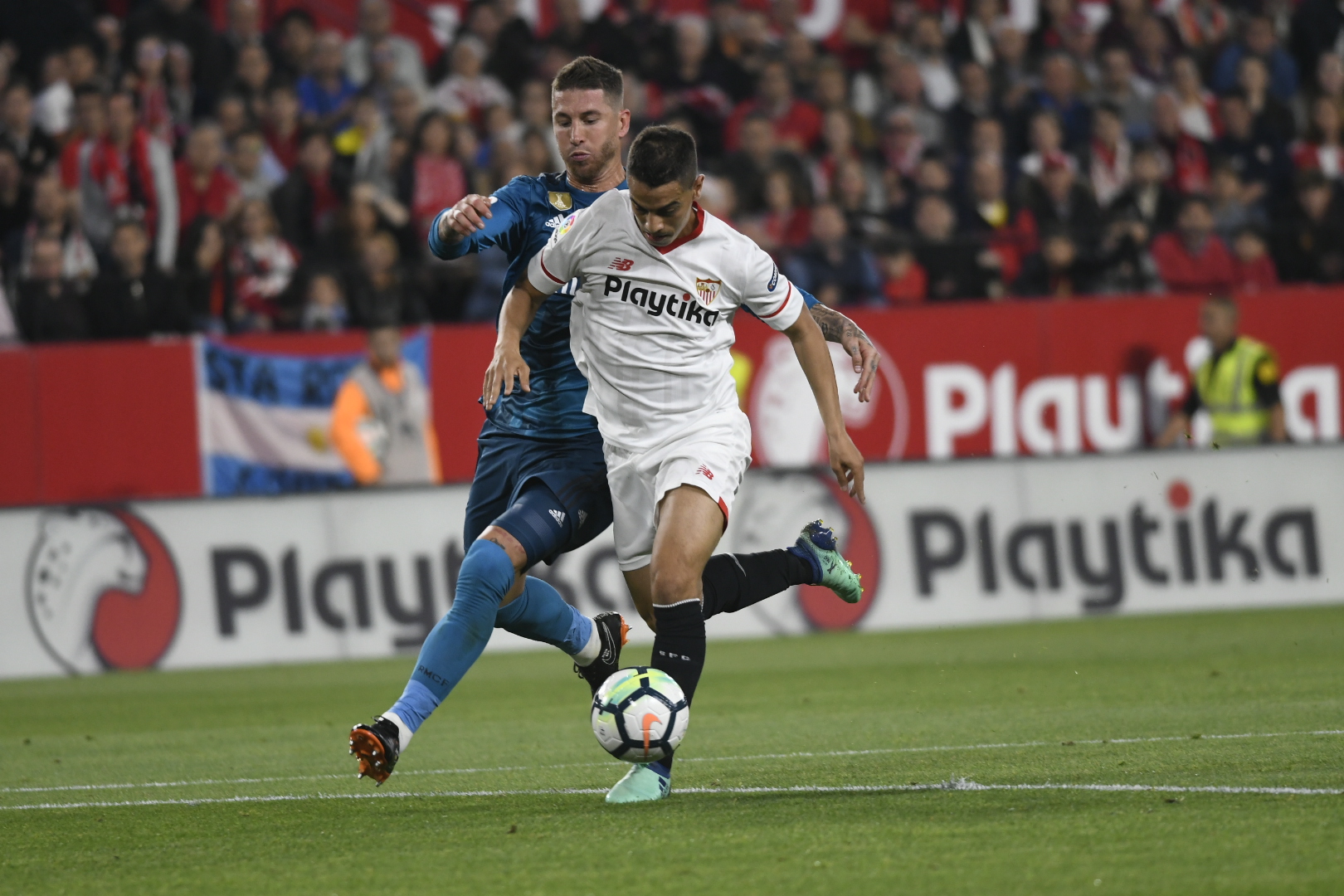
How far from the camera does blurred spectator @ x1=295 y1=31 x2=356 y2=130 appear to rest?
16469mm

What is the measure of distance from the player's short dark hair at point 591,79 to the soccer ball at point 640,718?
205 cm

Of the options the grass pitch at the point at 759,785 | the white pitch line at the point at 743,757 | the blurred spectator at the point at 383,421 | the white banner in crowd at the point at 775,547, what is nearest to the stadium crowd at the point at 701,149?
the blurred spectator at the point at 383,421

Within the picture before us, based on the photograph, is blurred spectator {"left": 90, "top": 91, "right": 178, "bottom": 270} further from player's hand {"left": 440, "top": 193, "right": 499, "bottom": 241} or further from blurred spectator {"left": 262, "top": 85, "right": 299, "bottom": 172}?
player's hand {"left": 440, "top": 193, "right": 499, "bottom": 241}

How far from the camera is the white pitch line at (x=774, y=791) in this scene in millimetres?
5660

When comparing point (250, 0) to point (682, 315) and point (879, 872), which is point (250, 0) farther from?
point (879, 872)

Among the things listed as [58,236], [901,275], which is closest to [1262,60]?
[901,275]

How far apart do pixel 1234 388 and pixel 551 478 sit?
9.36 meters

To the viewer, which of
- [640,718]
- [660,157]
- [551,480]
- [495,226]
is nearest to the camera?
[640,718]

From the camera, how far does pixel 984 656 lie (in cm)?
1142

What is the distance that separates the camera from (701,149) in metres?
16.9

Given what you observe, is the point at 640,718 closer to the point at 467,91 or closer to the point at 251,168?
the point at 251,168

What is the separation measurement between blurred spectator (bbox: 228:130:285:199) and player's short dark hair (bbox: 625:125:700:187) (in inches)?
393

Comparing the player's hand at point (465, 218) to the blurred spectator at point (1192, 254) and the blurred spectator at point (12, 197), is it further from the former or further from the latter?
the blurred spectator at point (1192, 254)

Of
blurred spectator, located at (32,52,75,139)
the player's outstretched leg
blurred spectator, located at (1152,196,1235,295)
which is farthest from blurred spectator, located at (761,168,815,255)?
the player's outstretched leg
